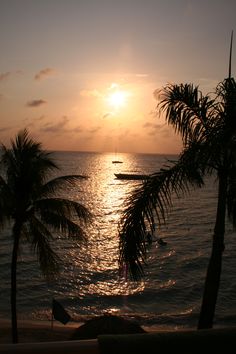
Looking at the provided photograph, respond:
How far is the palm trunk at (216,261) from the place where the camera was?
895 cm

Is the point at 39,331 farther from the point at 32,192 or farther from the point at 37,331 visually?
the point at 32,192

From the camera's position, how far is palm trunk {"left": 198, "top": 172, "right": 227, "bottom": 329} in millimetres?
8953

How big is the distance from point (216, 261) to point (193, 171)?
2.31m

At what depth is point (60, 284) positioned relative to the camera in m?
30.6

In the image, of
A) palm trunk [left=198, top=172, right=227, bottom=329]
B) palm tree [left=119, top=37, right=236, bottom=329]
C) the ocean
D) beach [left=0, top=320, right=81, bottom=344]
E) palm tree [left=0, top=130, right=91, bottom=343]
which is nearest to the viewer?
palm tree [left=119, top=37, right=236, bottom=329]

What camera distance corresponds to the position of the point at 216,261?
9031 mm

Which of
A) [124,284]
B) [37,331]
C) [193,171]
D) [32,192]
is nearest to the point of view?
[193,171]

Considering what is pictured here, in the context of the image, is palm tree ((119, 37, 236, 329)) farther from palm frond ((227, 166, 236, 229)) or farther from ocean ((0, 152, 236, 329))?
ocean ((0, 152, 236, 329))

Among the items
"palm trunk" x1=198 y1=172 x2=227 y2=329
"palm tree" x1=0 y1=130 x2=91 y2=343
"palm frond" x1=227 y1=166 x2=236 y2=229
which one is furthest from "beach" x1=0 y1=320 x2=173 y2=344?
"palm frond" x1=227 y1=166 x2=236 y2=229

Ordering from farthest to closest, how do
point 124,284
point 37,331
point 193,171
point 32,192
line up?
point 124,284 → point 37,331 → point 32,192 → point 193,171

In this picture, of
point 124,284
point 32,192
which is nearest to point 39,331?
point 124,284

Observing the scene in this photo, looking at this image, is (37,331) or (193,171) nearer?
(193,171)

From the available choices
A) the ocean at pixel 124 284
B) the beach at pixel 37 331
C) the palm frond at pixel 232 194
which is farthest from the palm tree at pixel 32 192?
the beach at pixel 37 331

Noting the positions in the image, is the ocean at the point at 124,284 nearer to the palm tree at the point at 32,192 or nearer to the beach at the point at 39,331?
the beach at the point at 39,331
